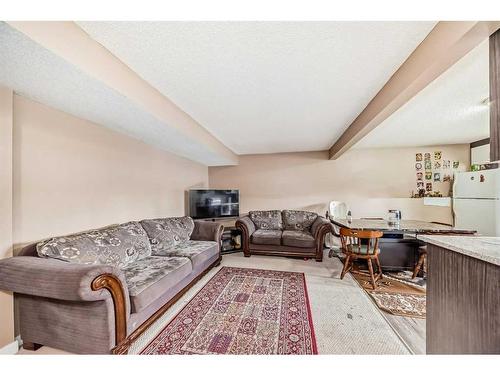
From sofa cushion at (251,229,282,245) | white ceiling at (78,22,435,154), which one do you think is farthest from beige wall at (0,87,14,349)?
sofa cushion at (251,229,282,245)

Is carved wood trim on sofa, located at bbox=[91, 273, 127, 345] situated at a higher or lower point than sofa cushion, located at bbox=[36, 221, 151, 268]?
lower

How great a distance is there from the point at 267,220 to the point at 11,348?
3.78 meters

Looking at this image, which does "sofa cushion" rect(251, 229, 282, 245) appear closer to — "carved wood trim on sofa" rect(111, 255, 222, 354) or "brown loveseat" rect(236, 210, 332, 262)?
"brown loveseat" rect(236, 210, 332, 262)

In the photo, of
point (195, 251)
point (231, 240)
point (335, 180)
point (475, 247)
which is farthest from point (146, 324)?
point (335, 180)

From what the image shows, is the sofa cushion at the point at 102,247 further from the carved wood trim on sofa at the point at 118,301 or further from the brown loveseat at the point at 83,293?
the carved wood trim on sofa at the point at 118,301

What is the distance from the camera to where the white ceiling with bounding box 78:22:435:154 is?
1.29 m

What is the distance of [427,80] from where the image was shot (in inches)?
61.5

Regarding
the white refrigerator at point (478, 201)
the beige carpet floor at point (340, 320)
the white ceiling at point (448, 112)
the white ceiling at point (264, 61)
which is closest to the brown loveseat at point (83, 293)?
the beige carpet floor at point (340, 320)

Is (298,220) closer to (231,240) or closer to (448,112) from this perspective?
(231,240)

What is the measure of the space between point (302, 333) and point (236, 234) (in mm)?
2665

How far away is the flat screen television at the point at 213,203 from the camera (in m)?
4.19

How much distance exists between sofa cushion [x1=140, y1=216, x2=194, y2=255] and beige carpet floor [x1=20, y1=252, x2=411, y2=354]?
676 millimetres
